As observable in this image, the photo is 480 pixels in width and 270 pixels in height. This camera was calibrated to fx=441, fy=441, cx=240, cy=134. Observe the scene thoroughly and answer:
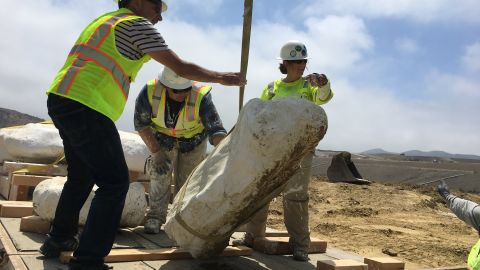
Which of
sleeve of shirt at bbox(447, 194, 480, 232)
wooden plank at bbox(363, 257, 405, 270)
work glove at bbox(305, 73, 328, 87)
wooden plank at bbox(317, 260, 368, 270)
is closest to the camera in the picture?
wooden plank at bbox(317, 260, 368, 270)

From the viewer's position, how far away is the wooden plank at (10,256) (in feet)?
8.32

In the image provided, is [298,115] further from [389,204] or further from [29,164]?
[389,204]

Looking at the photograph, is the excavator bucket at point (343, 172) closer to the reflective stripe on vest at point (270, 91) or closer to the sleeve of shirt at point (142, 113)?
→ the reflective stripe on vest at point (270, 91)

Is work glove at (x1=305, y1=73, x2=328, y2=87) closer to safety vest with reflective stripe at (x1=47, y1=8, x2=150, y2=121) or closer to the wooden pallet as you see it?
safety vest with reflective stripe at (x1=47, y1=8, x2=150, y2=121)

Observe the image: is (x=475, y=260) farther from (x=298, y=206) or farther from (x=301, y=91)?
(x=301, y=91)

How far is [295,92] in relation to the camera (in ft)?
11.7

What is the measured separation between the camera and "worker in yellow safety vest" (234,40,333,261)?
3408 millimetres

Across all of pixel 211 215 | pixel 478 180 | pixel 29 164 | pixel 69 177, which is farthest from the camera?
pixel 478 180

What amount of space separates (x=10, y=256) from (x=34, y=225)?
69 centimetres

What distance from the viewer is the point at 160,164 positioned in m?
4.02

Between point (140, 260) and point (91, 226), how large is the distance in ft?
2.19

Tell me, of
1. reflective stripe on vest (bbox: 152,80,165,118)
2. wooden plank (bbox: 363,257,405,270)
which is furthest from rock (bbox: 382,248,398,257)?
reflective stripe on vest (bbox: 152,80,165,118)

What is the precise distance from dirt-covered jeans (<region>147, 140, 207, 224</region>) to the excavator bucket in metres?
8.37

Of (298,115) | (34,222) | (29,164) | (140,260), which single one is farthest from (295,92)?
(29,164)
